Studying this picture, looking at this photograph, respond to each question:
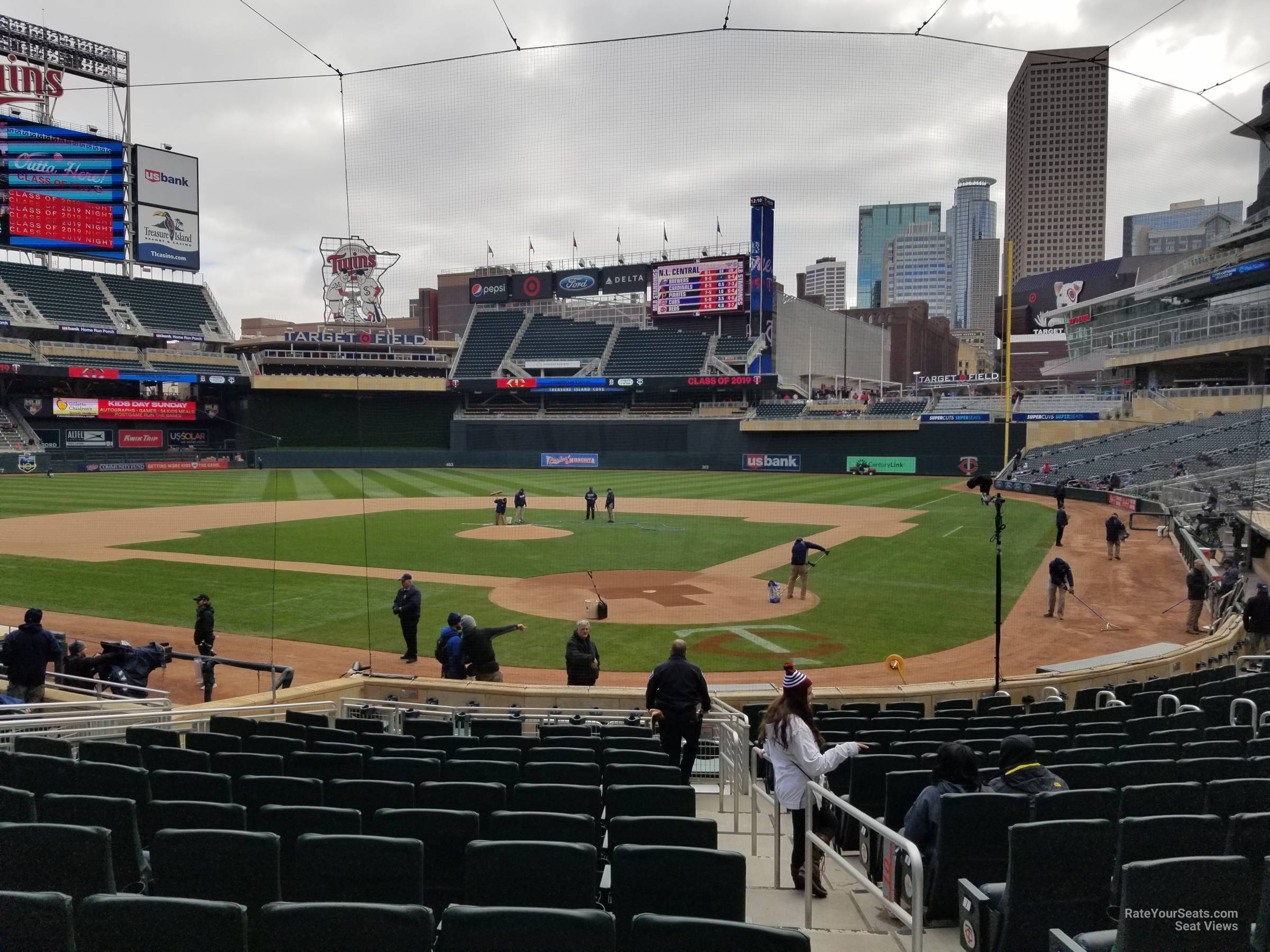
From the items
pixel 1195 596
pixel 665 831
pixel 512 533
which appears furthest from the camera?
pixel 512 533

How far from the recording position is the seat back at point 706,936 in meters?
2.66

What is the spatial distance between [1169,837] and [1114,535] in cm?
2212

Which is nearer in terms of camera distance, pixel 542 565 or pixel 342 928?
pixel 342 928

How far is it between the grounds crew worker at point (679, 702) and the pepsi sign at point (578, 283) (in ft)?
211

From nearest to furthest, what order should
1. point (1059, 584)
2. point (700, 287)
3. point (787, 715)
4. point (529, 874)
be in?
point (529, 874)
point (787, 715)
point (1059, 584)
point (700, 287)

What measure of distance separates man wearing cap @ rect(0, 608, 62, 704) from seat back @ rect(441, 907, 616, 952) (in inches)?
351

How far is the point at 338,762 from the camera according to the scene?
580cm

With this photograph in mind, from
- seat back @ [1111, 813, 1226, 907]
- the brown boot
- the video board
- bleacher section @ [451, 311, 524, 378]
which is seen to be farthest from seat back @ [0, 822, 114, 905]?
bleacher section @ [451, 311, 524, 378]

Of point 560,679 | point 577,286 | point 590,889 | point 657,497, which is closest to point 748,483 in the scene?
point 657,497

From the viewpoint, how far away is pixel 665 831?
4.18 metres

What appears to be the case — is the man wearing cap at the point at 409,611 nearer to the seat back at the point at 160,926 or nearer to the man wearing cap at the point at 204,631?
the man wearing cap at the point at 204,631

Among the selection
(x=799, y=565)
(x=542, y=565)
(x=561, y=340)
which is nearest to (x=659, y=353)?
(x=561, y=340)

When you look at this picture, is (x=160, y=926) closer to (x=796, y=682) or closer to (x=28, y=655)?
(x=796, y=682)

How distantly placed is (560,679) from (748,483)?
38.0 meters
